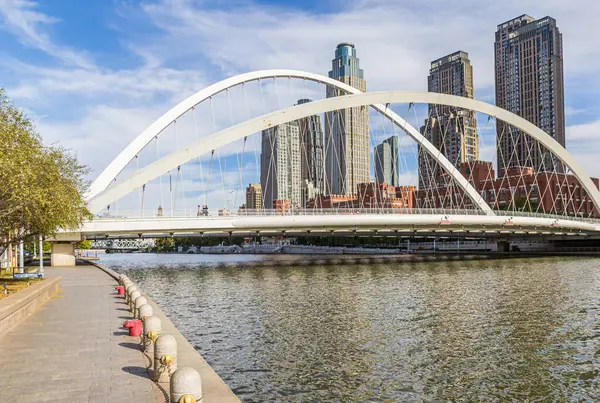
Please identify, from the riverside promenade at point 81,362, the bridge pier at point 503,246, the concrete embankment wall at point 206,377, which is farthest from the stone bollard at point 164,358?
the bridge pier at point 503,246

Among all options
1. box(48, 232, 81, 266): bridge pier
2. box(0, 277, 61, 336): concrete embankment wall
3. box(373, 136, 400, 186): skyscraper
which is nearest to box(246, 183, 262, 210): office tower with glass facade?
box(373, 136, 400, 186): skyscraper

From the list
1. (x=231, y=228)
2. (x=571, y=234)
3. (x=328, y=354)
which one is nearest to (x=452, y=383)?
(x=328, y=354)

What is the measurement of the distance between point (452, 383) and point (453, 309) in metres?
10.7

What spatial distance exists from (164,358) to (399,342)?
8247 millimetres

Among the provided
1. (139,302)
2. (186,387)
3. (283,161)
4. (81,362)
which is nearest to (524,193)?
(283,161)

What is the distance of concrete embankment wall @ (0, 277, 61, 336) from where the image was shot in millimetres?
13367

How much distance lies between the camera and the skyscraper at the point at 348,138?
106 meters

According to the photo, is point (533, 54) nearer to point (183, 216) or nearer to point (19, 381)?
point (183, 216)

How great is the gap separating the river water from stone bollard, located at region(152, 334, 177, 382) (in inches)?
82.6

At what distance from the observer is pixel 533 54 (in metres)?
196

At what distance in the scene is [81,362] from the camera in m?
10.3

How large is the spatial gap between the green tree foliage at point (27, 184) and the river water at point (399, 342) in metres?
6.06

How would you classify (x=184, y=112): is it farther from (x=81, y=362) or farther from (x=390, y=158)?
(x=390, y=158)

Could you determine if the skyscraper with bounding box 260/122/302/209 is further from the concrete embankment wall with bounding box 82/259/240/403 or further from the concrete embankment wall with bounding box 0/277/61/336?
the concrete embankment wall with bounding box 82/259/240/403
